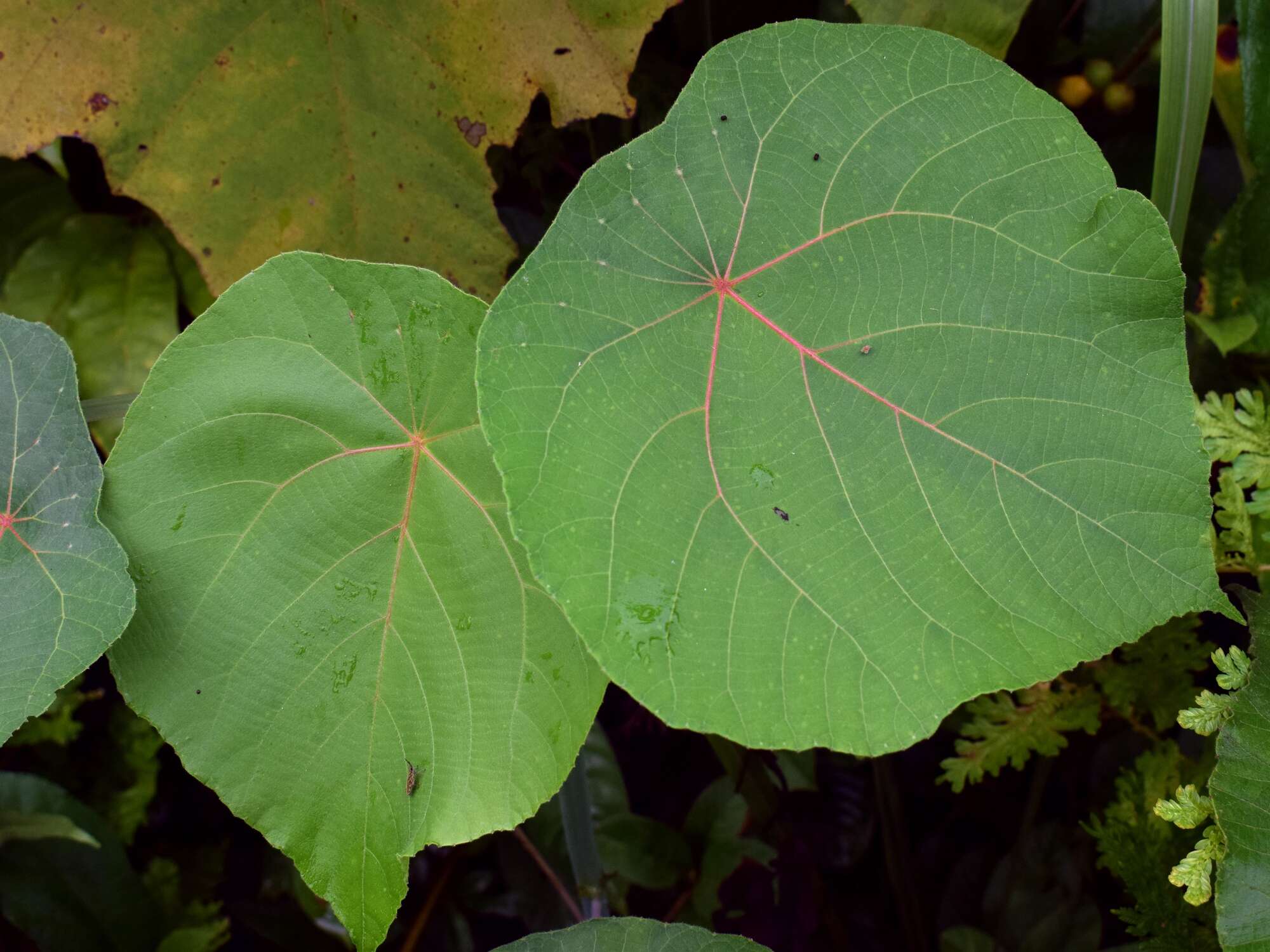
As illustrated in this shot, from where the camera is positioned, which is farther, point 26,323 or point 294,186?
point 294,186

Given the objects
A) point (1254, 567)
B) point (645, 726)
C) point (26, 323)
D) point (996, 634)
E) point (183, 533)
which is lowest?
point (645, 726)

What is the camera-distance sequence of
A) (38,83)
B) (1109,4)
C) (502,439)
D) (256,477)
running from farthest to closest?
(1109,4), (38,83), (256,477), (502,439)

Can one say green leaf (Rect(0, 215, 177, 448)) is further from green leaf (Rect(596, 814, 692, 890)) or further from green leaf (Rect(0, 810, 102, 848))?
green leaf (Rect(596, 814, 692, 890))

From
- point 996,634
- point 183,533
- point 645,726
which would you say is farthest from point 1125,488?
point 645,726

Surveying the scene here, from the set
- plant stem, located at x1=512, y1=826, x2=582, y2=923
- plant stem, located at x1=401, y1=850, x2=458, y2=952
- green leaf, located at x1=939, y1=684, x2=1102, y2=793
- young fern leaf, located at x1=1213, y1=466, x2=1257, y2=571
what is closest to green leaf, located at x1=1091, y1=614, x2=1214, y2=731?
green leaf, located at x1=939, y1=684, x2=1102, y2=793

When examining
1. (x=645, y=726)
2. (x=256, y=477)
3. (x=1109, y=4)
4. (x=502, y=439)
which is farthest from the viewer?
(x=645, y=726)

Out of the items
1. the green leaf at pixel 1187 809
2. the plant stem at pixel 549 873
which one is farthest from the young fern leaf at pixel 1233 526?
the plant stem at pixel 549 873

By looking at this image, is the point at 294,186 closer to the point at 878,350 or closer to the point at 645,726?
the point at 878,350

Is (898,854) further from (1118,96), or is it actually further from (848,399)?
(1118,96)
